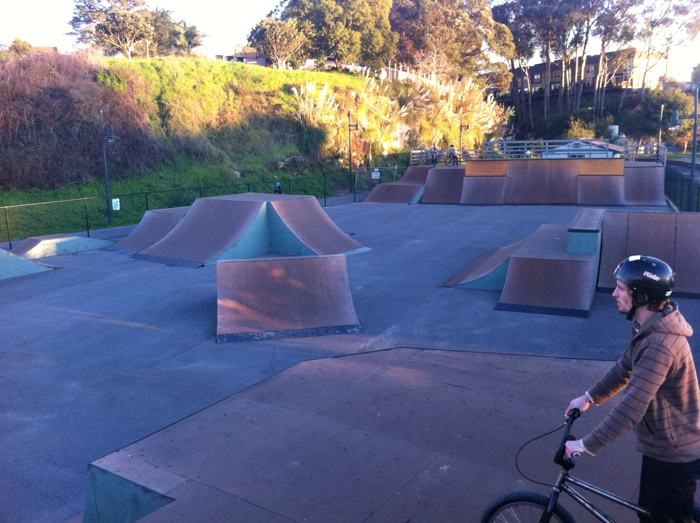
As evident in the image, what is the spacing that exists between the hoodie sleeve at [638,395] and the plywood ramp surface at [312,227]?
10.8 meters

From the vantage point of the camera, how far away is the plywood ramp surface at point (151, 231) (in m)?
15.0

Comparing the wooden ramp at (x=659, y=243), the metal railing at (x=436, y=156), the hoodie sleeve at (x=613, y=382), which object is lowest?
the wooden ramp at (x=659, y=243)

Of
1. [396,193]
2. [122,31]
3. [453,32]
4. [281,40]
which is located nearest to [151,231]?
[396,193]

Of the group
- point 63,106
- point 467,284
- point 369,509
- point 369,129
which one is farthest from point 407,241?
point 369,129

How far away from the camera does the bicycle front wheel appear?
2385 mm

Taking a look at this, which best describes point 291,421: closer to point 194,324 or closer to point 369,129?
point 194,324

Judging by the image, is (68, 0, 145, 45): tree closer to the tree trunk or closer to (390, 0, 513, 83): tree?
(390, 0, 513, 83): tree

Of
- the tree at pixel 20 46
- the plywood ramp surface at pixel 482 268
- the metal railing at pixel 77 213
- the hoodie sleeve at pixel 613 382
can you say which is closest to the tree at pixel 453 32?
the tree at pixel 20 46

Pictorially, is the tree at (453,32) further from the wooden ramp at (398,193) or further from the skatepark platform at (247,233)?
the skatepark platform at (247,233)

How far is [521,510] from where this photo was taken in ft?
8.11

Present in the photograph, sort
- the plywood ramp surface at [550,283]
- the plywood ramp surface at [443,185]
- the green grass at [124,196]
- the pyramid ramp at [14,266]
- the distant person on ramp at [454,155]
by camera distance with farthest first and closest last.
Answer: the distant person on ramp at [454,155]
the plywood ramp surface at [443,185]
the green grass at [124,196]
the pyramid ramp at [14,266]
the plywood ramp surface at [550,283]

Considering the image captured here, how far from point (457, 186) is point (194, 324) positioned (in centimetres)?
1938

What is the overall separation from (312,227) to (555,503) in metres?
12.0

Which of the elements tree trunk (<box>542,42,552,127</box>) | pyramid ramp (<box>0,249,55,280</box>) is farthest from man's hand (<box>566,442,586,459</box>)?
tree trunk (<box>542,42,552,127</box>)
